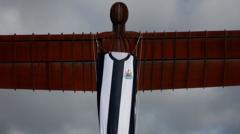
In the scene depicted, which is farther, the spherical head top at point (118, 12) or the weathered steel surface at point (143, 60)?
the weathered steel surface at point (143, 60)

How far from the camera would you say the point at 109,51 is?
1744cm

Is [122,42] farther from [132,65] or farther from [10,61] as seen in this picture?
[10,61]

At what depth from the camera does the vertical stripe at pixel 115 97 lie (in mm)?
16391

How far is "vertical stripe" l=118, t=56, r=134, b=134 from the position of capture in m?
16.4

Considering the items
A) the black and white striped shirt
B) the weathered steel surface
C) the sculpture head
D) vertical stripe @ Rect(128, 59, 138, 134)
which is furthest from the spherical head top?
vertical stripe @ Rect(128, 59, 138, 134)

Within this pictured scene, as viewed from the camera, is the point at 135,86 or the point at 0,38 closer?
the point at 135,86

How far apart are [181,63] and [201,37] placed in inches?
50.9

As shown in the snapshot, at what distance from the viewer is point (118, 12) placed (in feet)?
59.6

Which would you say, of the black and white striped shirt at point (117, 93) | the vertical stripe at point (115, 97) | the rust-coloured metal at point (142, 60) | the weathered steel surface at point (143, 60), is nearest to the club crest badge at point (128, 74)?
the black and white striped shirt at point (117, 93)

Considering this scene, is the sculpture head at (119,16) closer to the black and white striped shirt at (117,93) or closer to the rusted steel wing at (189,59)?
the black and white striped shirt at (117,93)

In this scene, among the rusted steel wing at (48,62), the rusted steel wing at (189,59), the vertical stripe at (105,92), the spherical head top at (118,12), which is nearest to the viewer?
the vertical stripe at (105,92)

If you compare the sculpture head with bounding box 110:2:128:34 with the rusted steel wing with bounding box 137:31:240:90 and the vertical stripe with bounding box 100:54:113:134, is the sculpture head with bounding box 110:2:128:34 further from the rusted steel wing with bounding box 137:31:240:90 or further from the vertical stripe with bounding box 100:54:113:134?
the rusted steel wing with bounding box 137:31:240:90

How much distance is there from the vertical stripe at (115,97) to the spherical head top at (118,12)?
1.80m

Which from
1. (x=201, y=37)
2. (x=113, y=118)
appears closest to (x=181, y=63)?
(x=201, y=37)
